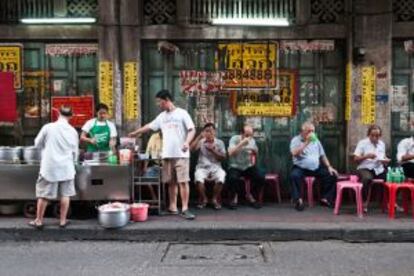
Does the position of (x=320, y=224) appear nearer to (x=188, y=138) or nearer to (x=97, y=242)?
(x=188, y=138)

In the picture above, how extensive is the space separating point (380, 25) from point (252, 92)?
241 cm

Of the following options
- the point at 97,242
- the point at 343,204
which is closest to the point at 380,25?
the point at 343,204

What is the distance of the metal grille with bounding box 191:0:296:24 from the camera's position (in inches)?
471

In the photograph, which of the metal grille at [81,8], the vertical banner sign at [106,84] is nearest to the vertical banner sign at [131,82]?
the vertical banner sign at [106,84]

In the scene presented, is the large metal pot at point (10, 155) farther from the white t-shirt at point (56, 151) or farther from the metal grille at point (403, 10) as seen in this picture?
the metal grille at point (403, 10)

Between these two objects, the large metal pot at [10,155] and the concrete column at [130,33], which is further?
the concrete column at [130,33]

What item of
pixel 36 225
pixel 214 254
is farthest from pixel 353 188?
pixel 36 225

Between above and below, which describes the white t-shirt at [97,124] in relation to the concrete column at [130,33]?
below

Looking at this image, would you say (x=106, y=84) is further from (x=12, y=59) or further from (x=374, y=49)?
(x=374, y=49)

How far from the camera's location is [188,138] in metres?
10.5

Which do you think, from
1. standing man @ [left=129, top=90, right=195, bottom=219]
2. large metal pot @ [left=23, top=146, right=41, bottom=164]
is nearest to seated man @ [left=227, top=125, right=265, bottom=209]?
standing man @ [left=129, top=90, right=195, bottom=219]

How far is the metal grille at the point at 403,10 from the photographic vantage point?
11867mm

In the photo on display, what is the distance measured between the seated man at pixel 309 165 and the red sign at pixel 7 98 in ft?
15.8

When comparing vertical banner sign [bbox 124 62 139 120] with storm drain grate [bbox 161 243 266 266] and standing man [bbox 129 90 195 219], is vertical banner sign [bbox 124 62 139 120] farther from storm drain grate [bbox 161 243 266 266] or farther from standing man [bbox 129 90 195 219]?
storm drain grate [bbox 161 243 266 266]
